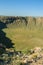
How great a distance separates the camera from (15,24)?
200 m

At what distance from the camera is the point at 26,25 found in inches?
7835

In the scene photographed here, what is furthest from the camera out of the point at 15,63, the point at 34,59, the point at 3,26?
the point at 3,26

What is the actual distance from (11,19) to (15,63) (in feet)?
612

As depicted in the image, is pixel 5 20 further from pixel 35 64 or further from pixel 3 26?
pixel 35 64

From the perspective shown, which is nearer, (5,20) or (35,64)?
(35,64)

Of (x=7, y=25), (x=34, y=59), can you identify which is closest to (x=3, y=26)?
(x=7, y=25)

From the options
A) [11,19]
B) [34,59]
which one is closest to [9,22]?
[11,19]

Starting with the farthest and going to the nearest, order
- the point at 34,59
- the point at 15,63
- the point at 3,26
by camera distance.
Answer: the point at 3,26 < the point at 34,59 < the point at 15,63

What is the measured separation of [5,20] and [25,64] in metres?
184

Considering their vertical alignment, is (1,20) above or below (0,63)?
below

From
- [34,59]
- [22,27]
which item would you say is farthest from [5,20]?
[34,59]

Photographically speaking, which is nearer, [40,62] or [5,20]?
[40,62]

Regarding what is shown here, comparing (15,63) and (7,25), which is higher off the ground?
(15,63)

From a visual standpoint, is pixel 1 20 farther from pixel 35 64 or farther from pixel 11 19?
pixel 35 64
